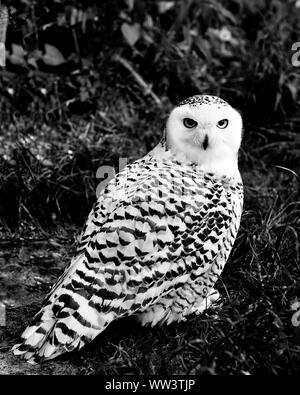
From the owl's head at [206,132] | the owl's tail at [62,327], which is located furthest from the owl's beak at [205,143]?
the owl's tail at [62,327]

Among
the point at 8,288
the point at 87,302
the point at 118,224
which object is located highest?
the point at 118,224

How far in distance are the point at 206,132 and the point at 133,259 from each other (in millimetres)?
742

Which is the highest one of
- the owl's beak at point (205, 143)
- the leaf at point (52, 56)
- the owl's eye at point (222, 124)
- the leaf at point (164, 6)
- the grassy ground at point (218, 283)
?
the leaf at point (164, 6)

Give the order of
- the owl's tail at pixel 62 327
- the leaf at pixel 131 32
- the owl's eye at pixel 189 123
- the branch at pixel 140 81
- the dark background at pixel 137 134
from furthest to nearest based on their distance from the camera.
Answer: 1. the branch at pixel 140 81
2. the leaf at pixel 131 32
3. the owl's eye at pixel 189 123
4. the dark background at pixel 137 134
5. the owl's tail at pixel 62 327

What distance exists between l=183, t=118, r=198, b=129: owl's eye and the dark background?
827mm

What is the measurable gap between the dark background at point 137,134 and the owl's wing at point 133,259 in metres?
0.20

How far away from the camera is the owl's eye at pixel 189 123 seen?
11.9 feet

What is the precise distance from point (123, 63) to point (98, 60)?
207mm

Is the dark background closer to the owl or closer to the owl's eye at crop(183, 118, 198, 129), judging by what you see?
the owl

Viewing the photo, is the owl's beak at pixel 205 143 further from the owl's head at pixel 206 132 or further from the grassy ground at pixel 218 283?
the grassy ground at pixel 218 283

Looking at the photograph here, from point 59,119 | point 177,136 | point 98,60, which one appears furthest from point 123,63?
point 177,136

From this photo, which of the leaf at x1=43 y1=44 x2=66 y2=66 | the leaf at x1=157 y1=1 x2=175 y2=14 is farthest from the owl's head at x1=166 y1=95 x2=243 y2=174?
the leaf at x1=157 y1=1 x2=175 y2=14

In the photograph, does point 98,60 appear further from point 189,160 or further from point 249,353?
point 249,353

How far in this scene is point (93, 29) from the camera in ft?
17.8
